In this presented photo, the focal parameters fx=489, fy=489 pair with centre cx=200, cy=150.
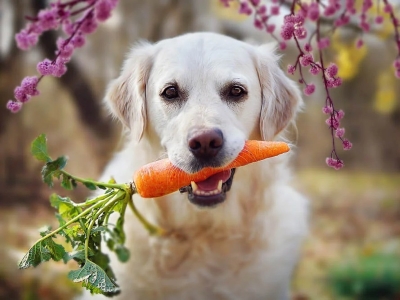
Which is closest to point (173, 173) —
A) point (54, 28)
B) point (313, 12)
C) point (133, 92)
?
point (133, 92)

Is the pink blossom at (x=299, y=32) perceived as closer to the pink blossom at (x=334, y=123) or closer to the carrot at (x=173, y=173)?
the pink blossom at (x=334, y=123)

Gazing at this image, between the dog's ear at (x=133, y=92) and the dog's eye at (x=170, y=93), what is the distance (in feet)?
0.52

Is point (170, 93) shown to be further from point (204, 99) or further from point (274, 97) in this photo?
point (274, 97)

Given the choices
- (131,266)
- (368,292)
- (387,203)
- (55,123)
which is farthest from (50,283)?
(387,203)

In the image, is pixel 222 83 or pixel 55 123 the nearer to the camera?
pixel 222 83

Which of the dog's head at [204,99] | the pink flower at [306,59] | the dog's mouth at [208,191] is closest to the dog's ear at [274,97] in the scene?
the dog's head at [204,99]

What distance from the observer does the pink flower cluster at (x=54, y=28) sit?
1396 mm

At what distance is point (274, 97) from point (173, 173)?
57cm

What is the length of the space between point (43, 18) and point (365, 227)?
4063 millimetres

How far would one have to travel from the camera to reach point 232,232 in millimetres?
2100

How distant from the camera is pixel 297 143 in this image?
3.21 m

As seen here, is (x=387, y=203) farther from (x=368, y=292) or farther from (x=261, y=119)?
(x=261, y=119)

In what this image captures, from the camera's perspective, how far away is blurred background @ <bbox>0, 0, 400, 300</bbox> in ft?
10.5

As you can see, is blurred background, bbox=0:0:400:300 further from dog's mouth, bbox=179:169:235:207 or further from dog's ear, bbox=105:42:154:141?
dog's mouth, bbox=179:169:235:207
